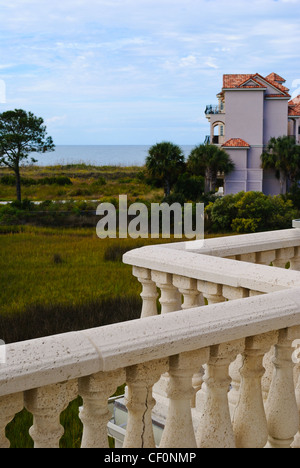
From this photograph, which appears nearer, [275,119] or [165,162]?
[165,162]

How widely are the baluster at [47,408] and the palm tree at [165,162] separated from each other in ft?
106

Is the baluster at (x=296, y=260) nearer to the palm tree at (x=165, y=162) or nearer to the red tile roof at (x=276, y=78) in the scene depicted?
the palm tree at (x=165, y=162)

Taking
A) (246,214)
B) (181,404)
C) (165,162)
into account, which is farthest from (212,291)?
(165,162)

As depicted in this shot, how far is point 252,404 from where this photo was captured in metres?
2.32

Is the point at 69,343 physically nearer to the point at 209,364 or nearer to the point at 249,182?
the point at 209,364

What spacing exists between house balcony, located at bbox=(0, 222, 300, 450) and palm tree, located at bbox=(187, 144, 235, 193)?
3008cm

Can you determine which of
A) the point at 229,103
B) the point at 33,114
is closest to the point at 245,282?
the point at 229,103

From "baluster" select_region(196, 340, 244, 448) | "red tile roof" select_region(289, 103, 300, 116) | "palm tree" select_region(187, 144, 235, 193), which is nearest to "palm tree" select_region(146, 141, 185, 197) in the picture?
"palm tree" select_region(187, 144, 235, 193)

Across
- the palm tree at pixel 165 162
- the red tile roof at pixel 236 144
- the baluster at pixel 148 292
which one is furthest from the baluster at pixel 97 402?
the red tile roof at pixel 236 144

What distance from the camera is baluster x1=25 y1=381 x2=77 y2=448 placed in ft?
5.65

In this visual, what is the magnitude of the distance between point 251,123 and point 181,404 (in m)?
33.2

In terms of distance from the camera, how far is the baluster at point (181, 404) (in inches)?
81.4

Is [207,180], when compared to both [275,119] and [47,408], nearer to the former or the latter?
[275,119]

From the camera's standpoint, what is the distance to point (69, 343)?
5.87ft
